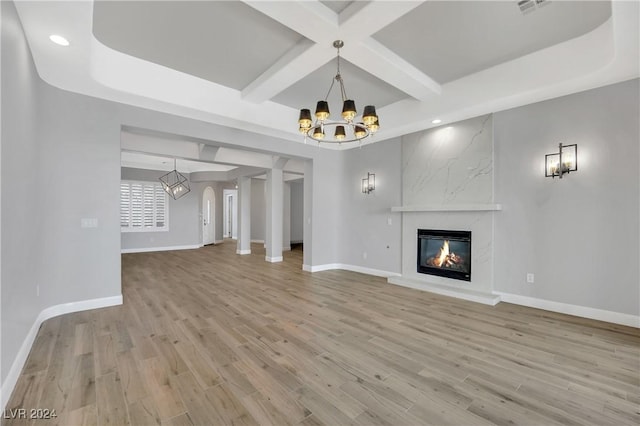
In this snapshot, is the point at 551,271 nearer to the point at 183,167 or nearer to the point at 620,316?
the point at 620,316

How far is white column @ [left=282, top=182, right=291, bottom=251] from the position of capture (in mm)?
10914

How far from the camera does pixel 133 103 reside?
3.99 meters

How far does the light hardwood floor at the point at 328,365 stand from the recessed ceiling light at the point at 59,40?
292 cm

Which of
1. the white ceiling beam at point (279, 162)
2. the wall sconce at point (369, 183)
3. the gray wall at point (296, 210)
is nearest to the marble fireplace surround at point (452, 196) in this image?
the wall sconce at point (369, 183)

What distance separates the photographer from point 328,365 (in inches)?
93.9

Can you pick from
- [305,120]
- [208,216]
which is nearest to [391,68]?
[305,120]

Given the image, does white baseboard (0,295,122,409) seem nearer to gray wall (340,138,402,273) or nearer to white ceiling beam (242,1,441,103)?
white ceiling beam (242,1,441,103)

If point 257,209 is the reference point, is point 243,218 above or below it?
below

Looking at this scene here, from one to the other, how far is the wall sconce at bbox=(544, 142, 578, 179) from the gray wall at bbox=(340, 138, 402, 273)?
240 centimetres

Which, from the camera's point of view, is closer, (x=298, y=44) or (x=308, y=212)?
(x=298, y=44)

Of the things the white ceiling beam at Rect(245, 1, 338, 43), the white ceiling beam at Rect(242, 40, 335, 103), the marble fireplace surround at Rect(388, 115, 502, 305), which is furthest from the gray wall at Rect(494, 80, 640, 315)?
the white ceiling beam at Rect(245, 1, 338, 43)

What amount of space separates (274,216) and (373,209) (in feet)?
9.92

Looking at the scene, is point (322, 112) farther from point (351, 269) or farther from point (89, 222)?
point (351, 269)

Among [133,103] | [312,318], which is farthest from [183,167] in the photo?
[312,318]
